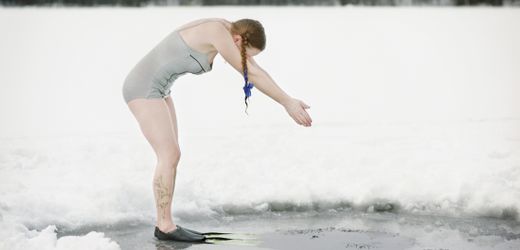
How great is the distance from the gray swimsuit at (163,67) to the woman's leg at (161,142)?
40 millimetres

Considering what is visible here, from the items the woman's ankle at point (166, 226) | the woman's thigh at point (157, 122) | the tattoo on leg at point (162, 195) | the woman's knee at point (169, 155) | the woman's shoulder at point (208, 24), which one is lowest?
the woman's ankle at point (166, 226)

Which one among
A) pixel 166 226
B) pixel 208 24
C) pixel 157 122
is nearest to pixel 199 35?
pixel 208 24

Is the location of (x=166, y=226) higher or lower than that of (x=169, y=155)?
lower

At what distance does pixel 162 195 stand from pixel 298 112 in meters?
0.65

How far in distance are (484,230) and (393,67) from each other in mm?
950

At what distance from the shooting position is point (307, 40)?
3428mm

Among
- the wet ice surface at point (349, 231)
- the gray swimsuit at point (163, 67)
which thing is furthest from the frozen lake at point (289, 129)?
the gray swimsuit at point (163, 67)

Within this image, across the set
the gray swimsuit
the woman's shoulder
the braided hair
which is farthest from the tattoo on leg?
the woman's shoulder

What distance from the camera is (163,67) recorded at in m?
2.67

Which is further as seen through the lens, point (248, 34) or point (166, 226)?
point (166, 226)

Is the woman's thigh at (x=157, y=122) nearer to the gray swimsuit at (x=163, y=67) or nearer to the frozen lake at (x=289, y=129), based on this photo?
the gray swimsuit at (x=163, y=67)

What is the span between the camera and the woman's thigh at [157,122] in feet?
8.79

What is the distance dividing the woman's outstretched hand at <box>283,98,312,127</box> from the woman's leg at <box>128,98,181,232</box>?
0.48 metres

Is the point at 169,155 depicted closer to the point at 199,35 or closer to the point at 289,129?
the point at 199,35
